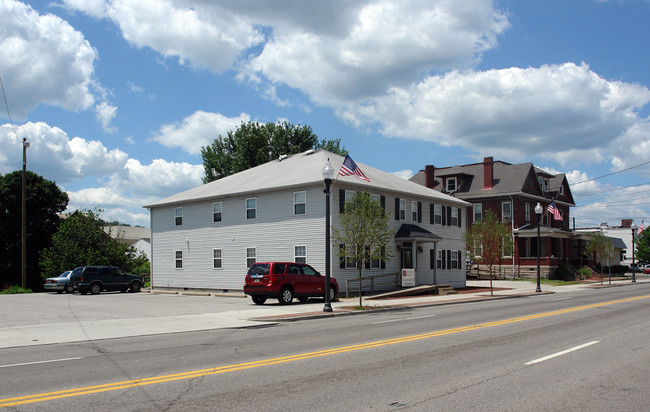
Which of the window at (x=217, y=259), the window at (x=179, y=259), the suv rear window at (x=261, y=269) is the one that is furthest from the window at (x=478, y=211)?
the suv rear window at (x=261, y=269)

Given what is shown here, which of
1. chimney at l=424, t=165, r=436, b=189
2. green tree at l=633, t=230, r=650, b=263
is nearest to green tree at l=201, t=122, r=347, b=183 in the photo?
chimney at l=424, t=165, r=436, b=189

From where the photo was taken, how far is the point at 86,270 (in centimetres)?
3466

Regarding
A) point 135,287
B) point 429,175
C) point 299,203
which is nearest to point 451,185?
point 429,175

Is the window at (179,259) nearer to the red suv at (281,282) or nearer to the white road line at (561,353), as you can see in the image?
the red suv at (281,282)

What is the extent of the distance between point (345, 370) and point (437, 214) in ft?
102

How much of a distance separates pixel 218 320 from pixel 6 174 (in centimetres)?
4371

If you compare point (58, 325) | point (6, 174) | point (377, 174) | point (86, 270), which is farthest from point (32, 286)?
point (58, 325)

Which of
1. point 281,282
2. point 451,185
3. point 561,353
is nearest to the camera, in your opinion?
point 561,353

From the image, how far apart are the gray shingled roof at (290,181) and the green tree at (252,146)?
2033 cm

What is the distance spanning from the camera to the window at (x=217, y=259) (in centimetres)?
3519

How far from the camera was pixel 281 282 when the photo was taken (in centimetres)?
2383

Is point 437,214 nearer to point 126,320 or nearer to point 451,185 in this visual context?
point 451,185

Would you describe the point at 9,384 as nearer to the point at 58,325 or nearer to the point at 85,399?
the point at 85,399

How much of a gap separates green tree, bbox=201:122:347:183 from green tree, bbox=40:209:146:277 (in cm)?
1887
